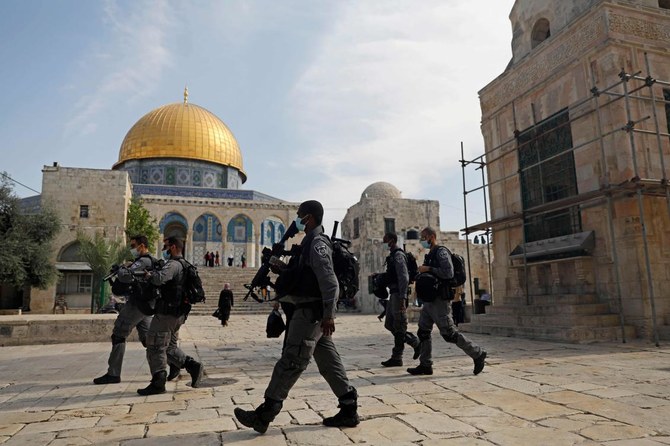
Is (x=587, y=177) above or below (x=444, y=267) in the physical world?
above

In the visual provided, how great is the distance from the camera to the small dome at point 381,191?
110 feet

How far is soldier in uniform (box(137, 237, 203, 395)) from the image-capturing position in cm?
446

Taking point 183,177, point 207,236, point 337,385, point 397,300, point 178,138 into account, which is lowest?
point 337,385

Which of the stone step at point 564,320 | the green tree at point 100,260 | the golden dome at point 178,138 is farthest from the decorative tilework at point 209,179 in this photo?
the stone step at point 564,320

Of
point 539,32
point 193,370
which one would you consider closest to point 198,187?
point 539,32

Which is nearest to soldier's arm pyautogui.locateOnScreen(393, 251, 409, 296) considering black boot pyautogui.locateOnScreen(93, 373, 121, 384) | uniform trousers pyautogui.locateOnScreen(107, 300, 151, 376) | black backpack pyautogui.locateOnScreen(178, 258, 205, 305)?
black backpack pyautogui.locateOnScreen(178, 258, 205, 305)

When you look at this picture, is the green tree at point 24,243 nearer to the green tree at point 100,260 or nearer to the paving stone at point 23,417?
the green tree at point 100,260

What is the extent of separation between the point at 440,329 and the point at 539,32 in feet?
31.1

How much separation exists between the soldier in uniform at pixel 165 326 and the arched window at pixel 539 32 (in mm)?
10619

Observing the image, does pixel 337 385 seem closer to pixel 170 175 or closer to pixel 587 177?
pixel 587 177

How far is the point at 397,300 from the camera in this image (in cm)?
578

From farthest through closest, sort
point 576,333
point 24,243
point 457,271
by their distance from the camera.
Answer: point 24,243
point 576,333
point 457,271

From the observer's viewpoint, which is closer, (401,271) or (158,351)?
(158,351)

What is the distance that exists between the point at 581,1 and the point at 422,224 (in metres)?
21.3
